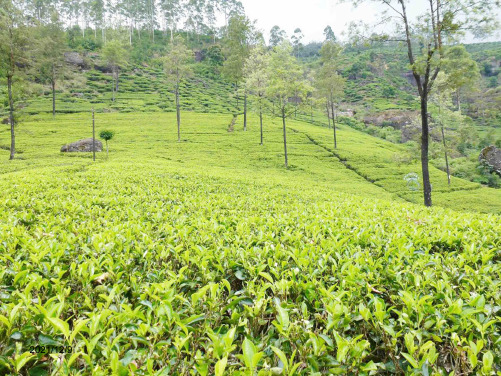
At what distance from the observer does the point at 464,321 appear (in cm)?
208

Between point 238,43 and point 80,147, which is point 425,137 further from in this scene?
point 238,43

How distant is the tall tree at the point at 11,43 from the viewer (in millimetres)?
29047

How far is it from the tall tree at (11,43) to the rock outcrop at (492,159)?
2216 inches

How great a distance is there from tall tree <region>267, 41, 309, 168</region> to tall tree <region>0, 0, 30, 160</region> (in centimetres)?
2716

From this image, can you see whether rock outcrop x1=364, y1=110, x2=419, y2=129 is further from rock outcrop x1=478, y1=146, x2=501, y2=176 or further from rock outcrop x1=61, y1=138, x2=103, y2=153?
rock outcrop x1=61, y1=138, x2=103, y2=153

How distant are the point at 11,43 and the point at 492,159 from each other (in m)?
58.6

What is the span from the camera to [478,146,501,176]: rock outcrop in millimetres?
35872

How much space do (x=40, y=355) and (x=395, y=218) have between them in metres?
6.20

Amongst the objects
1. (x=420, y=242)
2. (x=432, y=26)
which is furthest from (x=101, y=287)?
(x=432, y=26)

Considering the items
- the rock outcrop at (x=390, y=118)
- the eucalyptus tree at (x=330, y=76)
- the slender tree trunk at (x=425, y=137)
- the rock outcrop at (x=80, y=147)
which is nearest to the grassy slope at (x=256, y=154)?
the rock outcrop at (x=80, y=147)

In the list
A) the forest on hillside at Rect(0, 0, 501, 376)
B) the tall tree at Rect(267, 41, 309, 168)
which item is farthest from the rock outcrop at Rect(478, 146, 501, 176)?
the tall tree at Rect(267, 41, 309, 168)

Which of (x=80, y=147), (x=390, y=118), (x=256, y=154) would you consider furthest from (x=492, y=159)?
(x=80, y=147)

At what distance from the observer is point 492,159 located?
36688 mm

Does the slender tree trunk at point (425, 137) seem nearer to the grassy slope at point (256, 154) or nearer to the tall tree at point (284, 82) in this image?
the grassy slope at point (256, 154)
